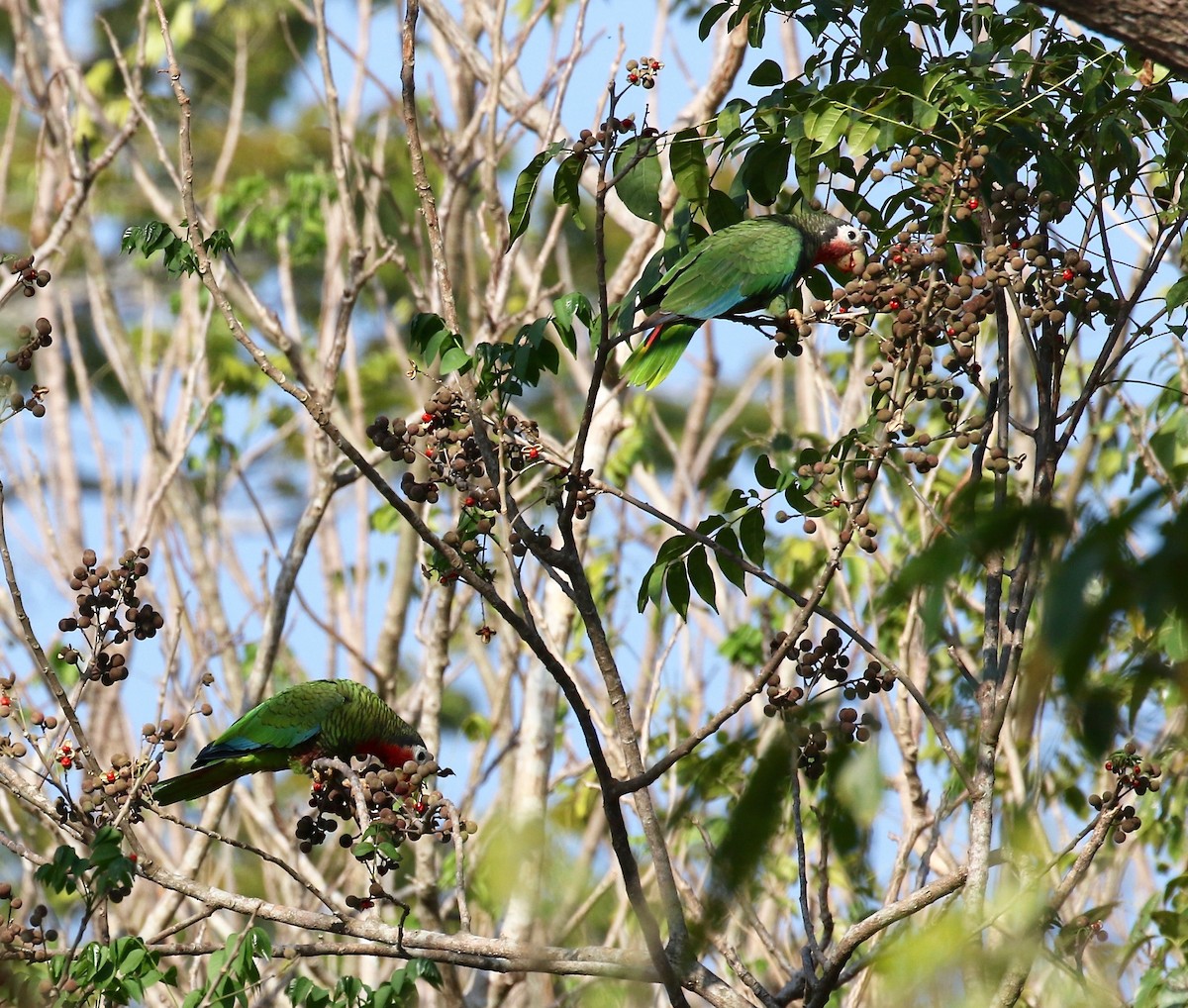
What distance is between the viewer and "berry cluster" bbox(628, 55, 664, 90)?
254cm

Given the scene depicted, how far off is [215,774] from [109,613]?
4.22 ft

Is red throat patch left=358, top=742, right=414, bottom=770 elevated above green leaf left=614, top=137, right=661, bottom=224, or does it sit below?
below

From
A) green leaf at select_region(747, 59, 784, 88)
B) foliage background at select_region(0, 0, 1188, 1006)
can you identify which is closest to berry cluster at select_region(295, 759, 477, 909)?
foliage background at select_region(0, 0, 1188, 1006)

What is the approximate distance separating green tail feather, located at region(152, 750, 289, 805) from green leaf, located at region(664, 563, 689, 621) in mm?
1559

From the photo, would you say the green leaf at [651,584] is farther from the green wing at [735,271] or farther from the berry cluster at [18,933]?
the berry cluster at [18,933]

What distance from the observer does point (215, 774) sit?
12.8ft

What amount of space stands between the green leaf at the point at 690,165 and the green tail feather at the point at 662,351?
1.53 feet

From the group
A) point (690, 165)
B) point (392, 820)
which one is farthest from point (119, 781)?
point (690, 165)

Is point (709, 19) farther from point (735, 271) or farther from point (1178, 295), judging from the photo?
point (1178, 295)

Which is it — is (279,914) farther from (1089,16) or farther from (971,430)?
(1089,16)

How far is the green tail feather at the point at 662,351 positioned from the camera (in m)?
3.35

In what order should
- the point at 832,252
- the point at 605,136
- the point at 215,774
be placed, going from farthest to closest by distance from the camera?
the point at 215,774 < the point at 832,252 < the point at 605,136

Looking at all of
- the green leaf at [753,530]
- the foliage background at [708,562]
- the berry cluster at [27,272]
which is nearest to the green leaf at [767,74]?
the foliage background at [708,562]

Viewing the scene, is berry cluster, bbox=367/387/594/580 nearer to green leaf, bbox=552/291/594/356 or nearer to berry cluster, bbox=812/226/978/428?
green leaf, bbox=552/291/594/356
